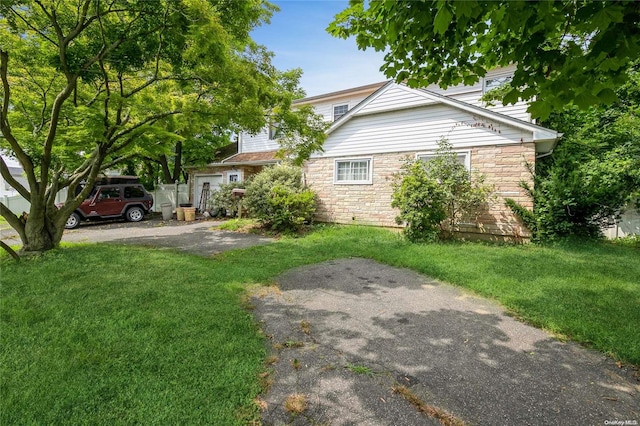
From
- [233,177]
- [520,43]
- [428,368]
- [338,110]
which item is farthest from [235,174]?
[428,368]

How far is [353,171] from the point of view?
451 inches

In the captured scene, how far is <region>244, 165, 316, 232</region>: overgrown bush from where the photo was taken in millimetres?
10180

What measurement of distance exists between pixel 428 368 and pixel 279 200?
25.7ft

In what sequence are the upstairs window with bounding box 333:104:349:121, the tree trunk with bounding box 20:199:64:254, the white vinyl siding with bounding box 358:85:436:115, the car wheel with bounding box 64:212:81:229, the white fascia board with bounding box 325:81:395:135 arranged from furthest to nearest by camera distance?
the upstairs window with bounding box 333:104:349:121, the car wheel with bounding box 64:212:81:229, the white fascia board with bounding box 325:81:395:135, the white vinyl siding with bounding box 358:85:436:115, the tree trunk with bounding box 20:199:64:254

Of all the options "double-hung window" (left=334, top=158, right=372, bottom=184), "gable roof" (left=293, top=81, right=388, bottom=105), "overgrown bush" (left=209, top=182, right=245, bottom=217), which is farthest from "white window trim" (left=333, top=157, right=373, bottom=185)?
"gable roof" (left=293, top=81, right=388, bottom=105)

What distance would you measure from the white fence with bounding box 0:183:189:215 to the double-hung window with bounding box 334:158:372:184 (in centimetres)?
1042

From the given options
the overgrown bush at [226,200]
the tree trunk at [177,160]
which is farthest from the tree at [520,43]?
the tree trunk at [177,160]

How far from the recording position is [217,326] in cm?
345

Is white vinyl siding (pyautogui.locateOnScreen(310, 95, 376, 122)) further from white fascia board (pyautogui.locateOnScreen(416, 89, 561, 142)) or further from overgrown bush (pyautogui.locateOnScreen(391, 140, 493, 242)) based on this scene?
overgrown bush (pyautogui.locateOnScreen(391, 140, 493, 242))

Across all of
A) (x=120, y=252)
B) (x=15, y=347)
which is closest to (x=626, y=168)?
(x=15, y=347)

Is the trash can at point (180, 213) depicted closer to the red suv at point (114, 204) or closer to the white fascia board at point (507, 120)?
the red suv at point (114, 204)

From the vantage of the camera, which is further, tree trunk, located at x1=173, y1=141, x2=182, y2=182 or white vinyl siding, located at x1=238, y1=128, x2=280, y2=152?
tree trunk, located at x1=173, y1=141, x2=182, y2=182

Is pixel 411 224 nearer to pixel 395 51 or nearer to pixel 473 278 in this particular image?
pixel 473 278

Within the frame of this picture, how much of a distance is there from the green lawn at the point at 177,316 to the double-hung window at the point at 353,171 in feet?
13.7
